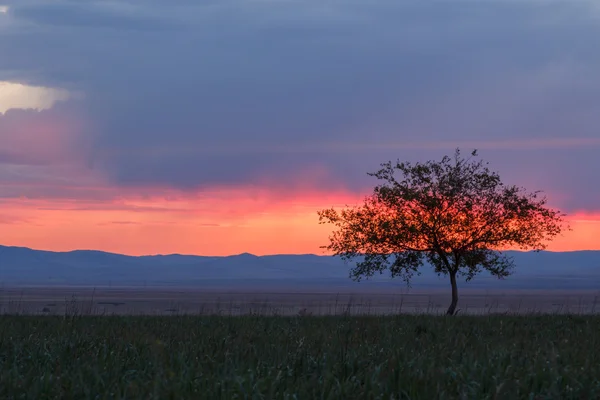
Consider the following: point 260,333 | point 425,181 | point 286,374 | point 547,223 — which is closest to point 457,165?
point 425,181

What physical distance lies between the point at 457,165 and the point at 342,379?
33.8 meters

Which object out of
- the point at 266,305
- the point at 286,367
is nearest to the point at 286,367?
the point at 286,367

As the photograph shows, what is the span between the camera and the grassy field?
9.36 m

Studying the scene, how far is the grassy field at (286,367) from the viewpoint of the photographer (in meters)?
9.36

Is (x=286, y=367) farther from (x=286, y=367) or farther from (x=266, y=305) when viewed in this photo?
(x=266, y=305)

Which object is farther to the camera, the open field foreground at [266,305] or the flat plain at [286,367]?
the open field foreground at [266,305]

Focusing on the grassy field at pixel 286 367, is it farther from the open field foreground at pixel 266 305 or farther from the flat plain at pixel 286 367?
the open field foreground at pixel 266 305

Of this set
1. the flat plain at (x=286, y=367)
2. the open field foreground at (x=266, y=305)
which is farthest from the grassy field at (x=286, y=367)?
the open field foreground at (x=266, y=305)

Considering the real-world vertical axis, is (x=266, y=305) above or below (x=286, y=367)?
above

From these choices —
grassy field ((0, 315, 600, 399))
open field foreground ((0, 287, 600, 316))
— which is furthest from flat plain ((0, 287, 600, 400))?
open field foreground ((0, 287, 600, 316))

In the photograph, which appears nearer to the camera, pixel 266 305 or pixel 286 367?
pixel 286 367

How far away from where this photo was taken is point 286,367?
37.7 feet

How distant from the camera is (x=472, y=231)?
4284 centimetres

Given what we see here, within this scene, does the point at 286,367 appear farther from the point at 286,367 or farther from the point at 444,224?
the point at 444,224
